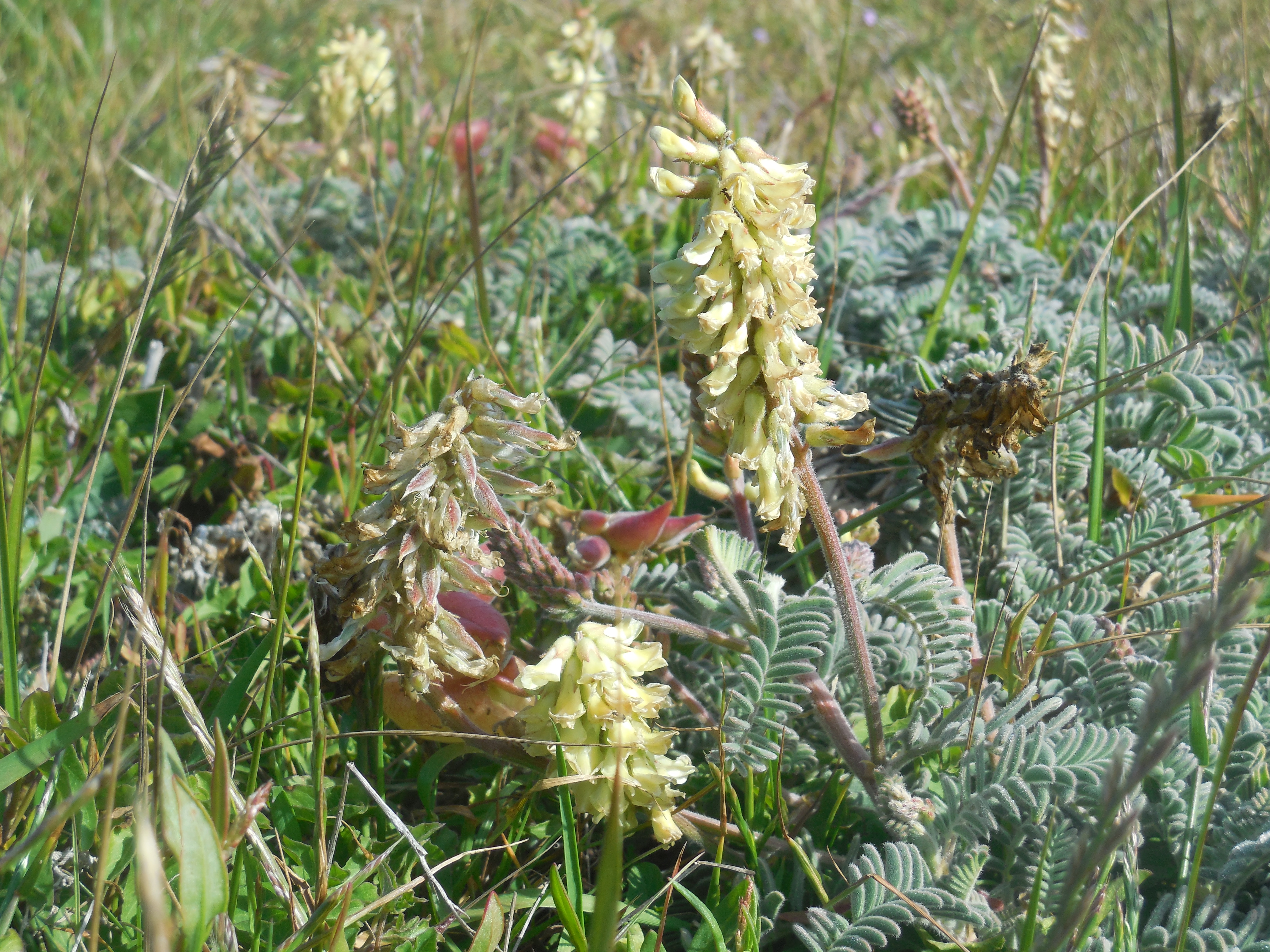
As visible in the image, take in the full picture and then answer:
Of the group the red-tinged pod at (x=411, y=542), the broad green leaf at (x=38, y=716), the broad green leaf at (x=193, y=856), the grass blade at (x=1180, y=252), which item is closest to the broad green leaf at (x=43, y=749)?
the broad green leaf at (x=38, y=716)

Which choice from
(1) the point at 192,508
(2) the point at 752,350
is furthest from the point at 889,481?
(1) the point at 192,508

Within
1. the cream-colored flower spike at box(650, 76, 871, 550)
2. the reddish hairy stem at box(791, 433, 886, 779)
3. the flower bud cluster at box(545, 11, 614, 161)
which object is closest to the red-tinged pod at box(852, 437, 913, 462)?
the reddish hairy stem at box(791, 433, 886, 779)

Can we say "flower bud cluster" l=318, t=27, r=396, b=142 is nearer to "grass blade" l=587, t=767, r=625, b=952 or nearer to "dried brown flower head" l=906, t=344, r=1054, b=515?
"dried brown flower head" l=906, t=344, r=1054, b=515

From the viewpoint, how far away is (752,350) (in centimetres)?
120

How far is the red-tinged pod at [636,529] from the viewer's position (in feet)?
5.53

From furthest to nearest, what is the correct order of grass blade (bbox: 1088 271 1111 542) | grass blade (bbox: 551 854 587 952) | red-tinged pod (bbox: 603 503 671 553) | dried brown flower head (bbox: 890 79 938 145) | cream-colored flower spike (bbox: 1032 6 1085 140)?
cream-colored flower spike (bbox: 1032 6 1085 140)
dried brown flower head (bbox: 890 79 938 145)
grass blade (bbox: 1088 271 1111 542)
red-tinged pod (bbox: 603 503 671 553)
grass blade (bbox: 551 854 587 952)

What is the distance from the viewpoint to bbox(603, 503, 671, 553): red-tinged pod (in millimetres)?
1687

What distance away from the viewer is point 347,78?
3.74m

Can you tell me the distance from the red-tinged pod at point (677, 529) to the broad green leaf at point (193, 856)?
857mm

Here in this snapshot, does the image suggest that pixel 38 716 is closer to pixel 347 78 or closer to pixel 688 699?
pixel 688 699

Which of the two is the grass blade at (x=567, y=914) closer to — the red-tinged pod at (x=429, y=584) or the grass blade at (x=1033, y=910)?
the red-tinged pod at (x=429, y=584)

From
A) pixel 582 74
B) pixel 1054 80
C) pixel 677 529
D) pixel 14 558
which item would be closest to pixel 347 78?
pixel 582 74

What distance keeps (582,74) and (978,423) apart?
2.88m

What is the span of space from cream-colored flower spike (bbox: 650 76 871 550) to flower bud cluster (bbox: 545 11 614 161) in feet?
8.01
